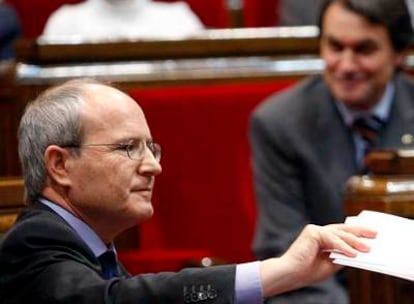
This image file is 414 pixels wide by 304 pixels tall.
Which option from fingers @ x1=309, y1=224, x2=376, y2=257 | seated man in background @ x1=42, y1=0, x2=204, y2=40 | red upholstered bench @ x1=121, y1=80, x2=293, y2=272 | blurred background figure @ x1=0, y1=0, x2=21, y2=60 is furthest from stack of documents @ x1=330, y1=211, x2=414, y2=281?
blurred background figure @ x1=0, y1=0, x2=21, y2=60

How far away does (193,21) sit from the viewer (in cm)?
179

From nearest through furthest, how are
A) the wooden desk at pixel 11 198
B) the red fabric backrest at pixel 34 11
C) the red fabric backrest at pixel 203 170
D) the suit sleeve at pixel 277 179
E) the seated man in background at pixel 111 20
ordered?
1. the wooden desk at pixel 11 198
2. the suit sleeve at pixel 277 179
3. the red fabric backrest at pixel 203 170
4. the seated man in background at pixel 111 20
5. the red fabric backrest at pixel 34 11

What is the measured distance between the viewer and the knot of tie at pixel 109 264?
33.6 inches

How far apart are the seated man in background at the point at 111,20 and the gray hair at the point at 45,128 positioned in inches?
32.4

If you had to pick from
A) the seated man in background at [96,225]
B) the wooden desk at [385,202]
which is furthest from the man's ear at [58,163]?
the wooden desk at [385,202]

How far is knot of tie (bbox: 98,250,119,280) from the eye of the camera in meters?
0.85

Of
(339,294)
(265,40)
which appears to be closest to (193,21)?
(265,40)

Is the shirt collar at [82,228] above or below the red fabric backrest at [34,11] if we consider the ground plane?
above

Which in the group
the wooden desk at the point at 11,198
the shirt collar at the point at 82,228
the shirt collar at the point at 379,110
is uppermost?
the shirt collar at the point at 82,228

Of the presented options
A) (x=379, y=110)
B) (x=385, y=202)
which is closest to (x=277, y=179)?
(x=379, y=110)

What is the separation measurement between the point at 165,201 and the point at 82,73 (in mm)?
185

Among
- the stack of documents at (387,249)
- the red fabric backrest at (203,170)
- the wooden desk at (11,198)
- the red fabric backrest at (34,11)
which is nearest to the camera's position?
the stack of documents at (387,249)

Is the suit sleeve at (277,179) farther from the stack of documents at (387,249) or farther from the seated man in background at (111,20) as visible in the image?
the stack of documents at (387,249)

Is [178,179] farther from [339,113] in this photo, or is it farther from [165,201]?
[339,113]
